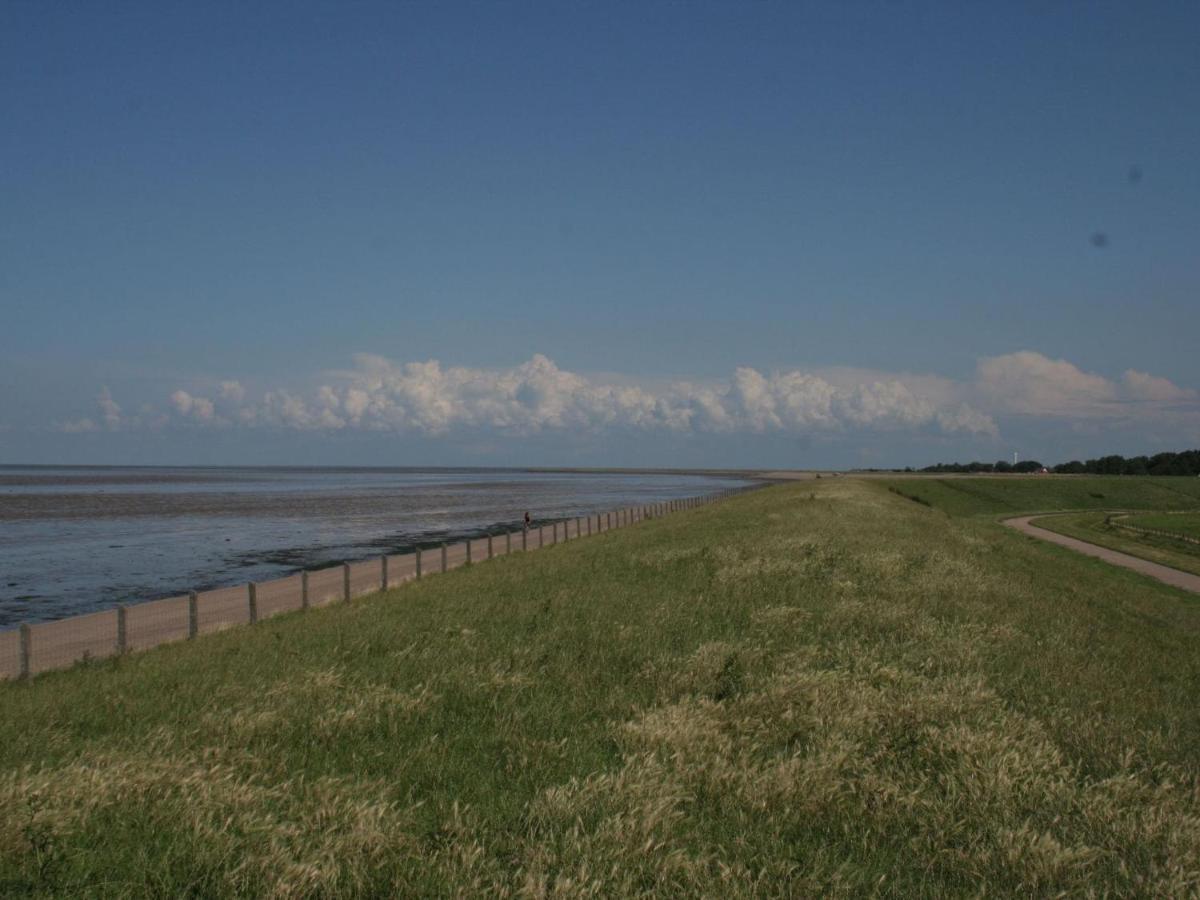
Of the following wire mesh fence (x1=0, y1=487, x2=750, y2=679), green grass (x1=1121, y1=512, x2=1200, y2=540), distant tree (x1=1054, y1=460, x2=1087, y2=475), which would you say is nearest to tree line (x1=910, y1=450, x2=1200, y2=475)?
distant tree (x1=1054, y1=460, x2=1087, y2=475)

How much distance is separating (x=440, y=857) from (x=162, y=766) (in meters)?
3.50

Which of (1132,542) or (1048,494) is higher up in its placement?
(1048,494)

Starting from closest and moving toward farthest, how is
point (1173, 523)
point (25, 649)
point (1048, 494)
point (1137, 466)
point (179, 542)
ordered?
point (25, 649), point (179, 542), point (1173, 523), point (1048, 494), point (1137, 466)

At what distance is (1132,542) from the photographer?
191ft

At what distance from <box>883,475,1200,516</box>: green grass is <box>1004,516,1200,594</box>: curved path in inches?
1461

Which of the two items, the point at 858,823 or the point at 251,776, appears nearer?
the point at 858,823

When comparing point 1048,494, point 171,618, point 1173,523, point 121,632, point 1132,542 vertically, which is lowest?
point 1132,542

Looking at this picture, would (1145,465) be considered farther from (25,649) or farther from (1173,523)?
(25,649)

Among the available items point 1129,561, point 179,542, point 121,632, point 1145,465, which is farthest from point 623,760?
point 1145,465

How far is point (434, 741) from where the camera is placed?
1009 cm

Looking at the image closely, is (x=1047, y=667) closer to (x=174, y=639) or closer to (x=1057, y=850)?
(x=1057, y=850)

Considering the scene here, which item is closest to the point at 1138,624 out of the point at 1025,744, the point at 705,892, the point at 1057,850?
the point at 1025,744

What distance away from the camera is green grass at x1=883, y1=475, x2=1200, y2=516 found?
10586 centimetres

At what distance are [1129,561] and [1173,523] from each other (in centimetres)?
2743
